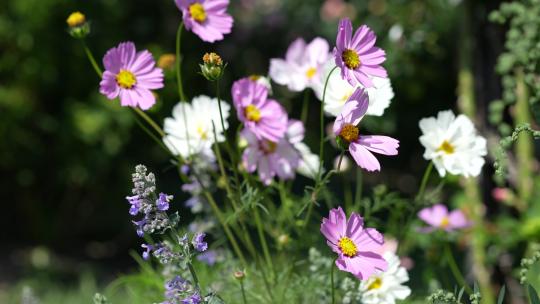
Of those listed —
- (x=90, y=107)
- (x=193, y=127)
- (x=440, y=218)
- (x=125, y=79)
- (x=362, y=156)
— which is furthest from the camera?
(x=90, y=107)

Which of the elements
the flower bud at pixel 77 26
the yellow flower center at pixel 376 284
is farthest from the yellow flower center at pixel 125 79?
the yellow flower center at pixel 376 284

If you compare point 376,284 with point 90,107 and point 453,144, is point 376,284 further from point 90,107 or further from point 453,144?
point 90,107

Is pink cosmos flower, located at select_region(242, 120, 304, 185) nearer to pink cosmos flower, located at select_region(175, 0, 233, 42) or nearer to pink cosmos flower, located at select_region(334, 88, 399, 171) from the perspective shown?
pink cosmos flower, located at select_region(175, 0, 233, 42)

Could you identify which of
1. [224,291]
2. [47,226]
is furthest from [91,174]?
[224,291]

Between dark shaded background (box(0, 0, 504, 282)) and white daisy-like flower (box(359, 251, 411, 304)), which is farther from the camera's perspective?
dark shaded background (box(0, 0, 504, 282))

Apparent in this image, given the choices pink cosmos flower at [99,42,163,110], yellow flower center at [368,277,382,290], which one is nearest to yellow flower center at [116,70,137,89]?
pink cosmos flower at [99,42,163,110]

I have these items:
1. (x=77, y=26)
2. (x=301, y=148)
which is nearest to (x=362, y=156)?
(x=301, y=148)
